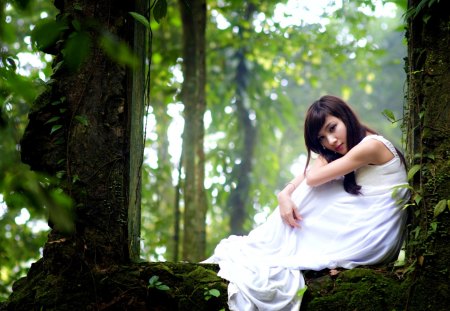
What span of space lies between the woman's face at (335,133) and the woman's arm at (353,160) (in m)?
0.26

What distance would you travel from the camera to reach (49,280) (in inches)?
124

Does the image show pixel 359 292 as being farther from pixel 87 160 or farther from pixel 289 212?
pixel 87 160

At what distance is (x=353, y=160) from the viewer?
138 inches

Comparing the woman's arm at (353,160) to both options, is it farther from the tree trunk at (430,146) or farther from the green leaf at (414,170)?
the green leaf at (414,170)

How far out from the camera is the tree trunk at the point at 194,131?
6160 millimetres

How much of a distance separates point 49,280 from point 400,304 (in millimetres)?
1980

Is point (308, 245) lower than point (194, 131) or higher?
lower

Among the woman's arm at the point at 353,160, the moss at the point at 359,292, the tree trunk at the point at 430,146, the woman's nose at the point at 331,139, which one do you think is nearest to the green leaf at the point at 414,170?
the tree trunk at the point at 430,146

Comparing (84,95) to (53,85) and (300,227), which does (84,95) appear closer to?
(53,85)

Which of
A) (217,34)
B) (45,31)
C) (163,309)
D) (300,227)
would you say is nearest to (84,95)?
(163,309)

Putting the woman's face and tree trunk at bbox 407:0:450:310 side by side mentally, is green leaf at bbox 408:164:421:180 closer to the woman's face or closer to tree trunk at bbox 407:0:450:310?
tree trunk at bbox 407:0:450:310

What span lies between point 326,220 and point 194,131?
3019 mm

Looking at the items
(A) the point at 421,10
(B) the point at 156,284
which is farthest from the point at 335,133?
(B) the point at 156,284

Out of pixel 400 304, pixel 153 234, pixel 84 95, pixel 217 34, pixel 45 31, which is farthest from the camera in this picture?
pixel 217 34
